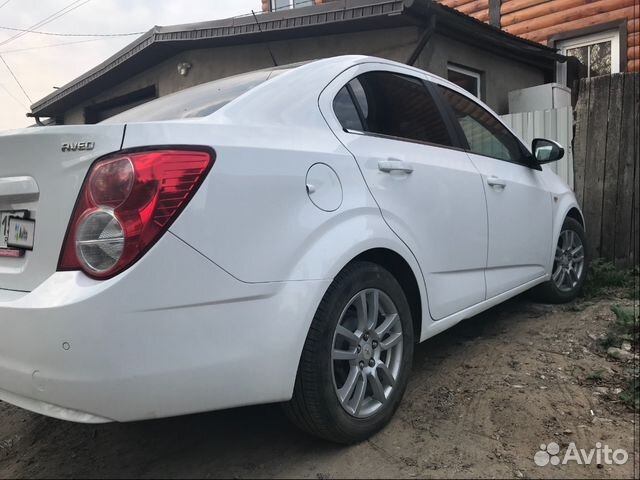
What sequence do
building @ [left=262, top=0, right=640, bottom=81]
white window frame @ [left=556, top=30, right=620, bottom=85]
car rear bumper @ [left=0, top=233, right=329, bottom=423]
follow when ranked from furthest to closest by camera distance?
1. white window frame @ [left=556, top=30, right=620, bottom=85]
2. building @ [left=262, top=0, right=640, bottom=81]
3. car rear bumper @ [left=0, top=233, right=329, bottom=423]

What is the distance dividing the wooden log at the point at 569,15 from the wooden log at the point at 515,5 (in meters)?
0.28

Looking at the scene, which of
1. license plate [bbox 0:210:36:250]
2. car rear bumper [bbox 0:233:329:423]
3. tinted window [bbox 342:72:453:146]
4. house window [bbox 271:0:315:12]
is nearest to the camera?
car rear bumper [bbox 0:233:329:423]

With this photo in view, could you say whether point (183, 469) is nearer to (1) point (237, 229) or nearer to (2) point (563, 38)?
(1) point (237, 229)

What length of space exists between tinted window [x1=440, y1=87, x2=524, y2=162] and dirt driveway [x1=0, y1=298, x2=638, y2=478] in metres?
1.38

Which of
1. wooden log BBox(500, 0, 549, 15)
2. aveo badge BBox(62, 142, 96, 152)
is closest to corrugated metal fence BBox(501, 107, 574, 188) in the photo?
wooden log BBox(500, 0, 549, 15)

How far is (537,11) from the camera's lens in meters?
9.95

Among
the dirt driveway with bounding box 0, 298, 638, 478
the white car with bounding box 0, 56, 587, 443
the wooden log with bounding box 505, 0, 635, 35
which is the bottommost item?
the dirt driveway with bounding box 0, 298, 638, 478

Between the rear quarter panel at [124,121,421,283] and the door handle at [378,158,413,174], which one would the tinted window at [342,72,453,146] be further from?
the rear quarter panel at [124,121,421,283]

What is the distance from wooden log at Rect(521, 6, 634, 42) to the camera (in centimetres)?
905

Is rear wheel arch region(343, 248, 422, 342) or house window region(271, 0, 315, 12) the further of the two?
house window region(271, 0, 315, 12)

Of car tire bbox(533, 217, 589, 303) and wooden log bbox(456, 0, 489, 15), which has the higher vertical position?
wooden log bbox(456, 0, 489, 15)

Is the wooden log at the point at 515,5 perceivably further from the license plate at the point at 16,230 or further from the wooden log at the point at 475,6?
the license plate at the point at 16,230

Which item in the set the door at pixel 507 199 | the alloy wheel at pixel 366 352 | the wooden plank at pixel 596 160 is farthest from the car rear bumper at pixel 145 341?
the wooden plank at pixel 596 160

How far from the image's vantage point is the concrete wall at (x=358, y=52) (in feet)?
22.8
